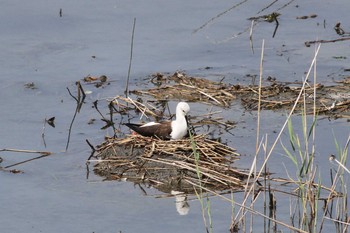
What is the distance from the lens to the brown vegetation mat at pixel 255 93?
40.9ft

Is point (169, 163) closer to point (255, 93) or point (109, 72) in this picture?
point (255, 93)

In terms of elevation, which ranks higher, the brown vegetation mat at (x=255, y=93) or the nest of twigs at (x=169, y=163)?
the brown vegetation mat at (x=255, y=93)

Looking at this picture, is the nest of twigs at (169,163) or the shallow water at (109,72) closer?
the shallow water at (109,72)

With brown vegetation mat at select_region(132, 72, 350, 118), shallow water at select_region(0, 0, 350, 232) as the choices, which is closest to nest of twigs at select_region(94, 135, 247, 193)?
shallow water at select_region(0, 0, 350, 232)

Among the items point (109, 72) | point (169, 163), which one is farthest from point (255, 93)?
point (169, 163)

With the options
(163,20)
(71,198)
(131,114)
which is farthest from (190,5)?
(71,198)

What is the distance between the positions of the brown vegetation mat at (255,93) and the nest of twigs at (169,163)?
1.65 meters

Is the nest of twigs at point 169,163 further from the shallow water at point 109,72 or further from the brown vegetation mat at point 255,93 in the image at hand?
the brown vegetation mat at point 255,93

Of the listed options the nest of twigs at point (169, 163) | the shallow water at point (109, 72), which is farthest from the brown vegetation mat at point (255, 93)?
the nest of twigs at point (169, 163)

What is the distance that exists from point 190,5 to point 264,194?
7718 mm

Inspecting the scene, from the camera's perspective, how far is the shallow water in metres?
9.89

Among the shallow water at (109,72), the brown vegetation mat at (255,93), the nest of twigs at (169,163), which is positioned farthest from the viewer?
the brown vegetation mat at (255,93)

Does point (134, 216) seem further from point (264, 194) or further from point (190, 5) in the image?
point (190, 5)

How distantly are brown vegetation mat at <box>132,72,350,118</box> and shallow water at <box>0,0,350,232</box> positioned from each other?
221mm
